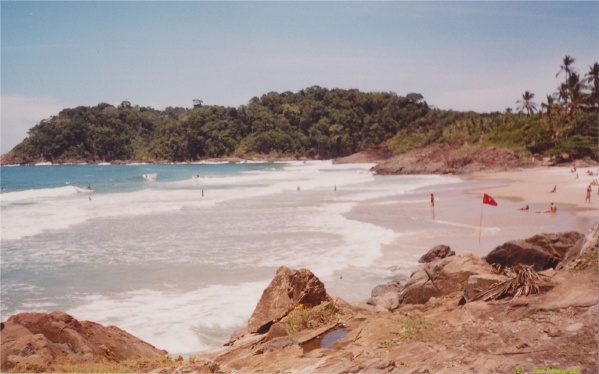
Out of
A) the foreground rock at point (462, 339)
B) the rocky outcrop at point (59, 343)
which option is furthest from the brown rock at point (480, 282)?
the rocky outcrop at point (59, 343)

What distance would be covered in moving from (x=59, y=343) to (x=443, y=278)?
7.26m

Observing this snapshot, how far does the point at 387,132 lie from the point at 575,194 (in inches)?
4481

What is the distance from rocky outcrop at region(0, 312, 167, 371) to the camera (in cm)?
688

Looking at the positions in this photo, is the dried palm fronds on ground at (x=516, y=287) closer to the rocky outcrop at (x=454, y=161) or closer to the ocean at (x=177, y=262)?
the ocean at (x=177, y=262)

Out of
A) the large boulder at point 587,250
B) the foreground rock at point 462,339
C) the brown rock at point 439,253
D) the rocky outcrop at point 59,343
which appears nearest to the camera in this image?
the foreground rock at point 462,339

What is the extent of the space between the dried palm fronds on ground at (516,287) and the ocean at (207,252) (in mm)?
4541

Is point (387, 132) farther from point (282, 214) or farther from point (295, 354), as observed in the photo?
point (295, 354)

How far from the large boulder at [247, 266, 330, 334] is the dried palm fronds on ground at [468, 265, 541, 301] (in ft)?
9.87

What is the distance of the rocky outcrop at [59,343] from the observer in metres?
6.88

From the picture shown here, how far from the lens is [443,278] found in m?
9.60

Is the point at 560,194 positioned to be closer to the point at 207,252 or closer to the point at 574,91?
the point at 207,252

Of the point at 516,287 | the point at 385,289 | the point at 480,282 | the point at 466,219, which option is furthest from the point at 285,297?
the point at 466,219

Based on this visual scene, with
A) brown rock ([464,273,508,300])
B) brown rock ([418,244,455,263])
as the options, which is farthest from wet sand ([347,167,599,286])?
brown rock ([464,273,508,300])

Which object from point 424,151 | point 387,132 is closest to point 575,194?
point 424,151
